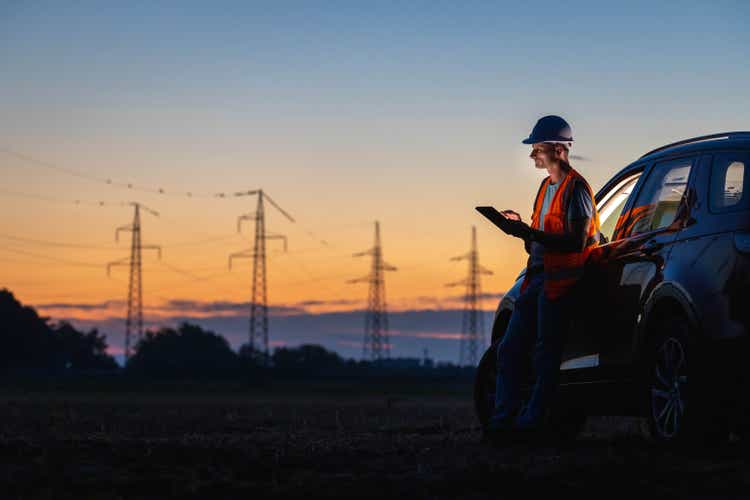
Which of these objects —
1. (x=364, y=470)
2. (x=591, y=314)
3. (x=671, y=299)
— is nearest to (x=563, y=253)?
(x=591, y=314)

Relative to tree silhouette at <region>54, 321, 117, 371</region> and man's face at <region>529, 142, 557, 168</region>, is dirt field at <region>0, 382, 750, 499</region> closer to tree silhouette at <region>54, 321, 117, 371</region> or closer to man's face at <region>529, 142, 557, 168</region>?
man's face at <region>529, 142, 557, 168</region>

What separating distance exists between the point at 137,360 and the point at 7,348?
29945 millimetres

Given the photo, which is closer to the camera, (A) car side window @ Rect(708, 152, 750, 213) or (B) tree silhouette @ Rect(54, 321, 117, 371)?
(A) car side window @ Rect(708, 152, 750, 213)

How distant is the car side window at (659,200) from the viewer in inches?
356

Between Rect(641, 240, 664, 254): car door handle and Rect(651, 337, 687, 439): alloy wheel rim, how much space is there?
0.61 m

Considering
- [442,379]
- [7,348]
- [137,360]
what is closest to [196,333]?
[137,360]

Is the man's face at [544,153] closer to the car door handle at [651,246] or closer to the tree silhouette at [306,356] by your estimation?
the car door handle at [651,246]

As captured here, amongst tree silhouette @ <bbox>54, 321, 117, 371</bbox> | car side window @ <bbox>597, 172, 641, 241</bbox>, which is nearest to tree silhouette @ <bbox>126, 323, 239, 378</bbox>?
tree silhouette @ <bbox>54, 321, 117, 371</bbox>

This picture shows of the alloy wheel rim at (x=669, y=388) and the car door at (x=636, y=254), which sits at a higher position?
the car door at (x=636, y=254)

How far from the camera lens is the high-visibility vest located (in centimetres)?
970

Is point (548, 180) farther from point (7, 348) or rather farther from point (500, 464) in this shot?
point (7, 348)

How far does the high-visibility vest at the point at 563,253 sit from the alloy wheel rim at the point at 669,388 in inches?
44.1

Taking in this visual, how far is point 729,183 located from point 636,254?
0.96m

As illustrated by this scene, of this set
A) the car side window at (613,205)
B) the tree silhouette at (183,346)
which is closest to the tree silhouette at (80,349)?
the tree silhouette at (183,346)
